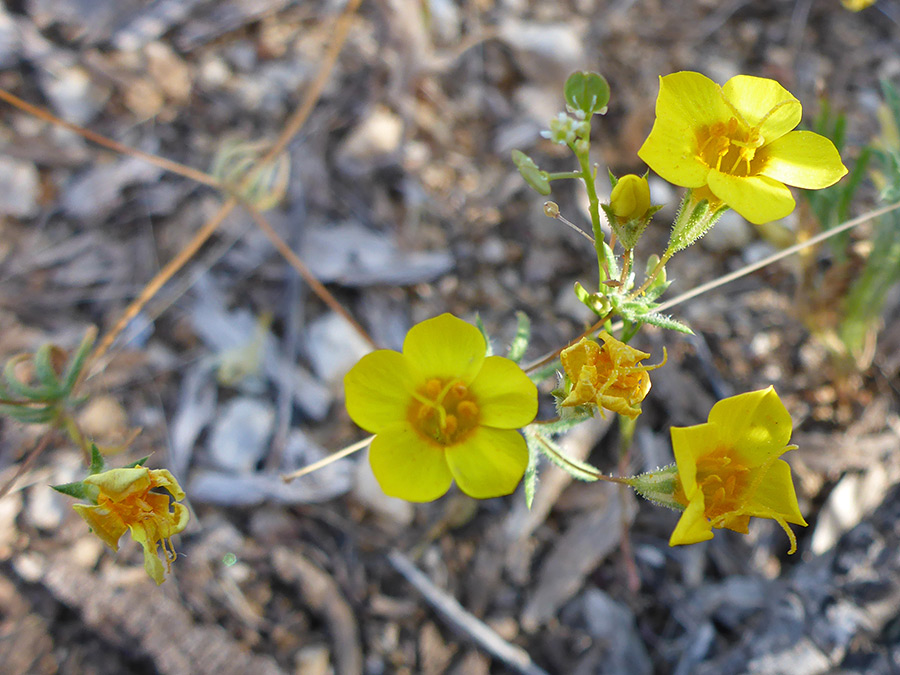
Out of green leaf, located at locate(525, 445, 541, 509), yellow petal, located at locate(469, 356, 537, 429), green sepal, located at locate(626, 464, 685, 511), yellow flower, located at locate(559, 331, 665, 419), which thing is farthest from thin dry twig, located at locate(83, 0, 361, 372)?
green sepal, located at locate(626, 464, 685, 511)

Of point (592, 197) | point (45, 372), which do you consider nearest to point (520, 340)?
point (592, 197)

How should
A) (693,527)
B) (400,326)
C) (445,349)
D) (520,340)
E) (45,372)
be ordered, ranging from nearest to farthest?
(693,527) < (445,349) < (520,340) < (45,372) < (400,326)

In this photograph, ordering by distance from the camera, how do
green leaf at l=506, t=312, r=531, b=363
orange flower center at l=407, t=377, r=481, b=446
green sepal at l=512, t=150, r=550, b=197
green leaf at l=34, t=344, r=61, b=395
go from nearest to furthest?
green sepal at l=512, t=150, r=550, b=197, orange flower center at l=407, t=377, r=481, b=446, green leaf at l=506, t=312, r=531, b=363, green leaf at l=34, t=344, r=61, b=395

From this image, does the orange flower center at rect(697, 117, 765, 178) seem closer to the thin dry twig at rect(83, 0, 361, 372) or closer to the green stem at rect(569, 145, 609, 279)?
the green stem at rect(569, 145, 609, 279)

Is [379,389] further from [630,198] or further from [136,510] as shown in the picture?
[630,198]

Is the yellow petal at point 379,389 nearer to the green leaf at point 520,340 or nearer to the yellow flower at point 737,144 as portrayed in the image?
the green leaf at point 520,340

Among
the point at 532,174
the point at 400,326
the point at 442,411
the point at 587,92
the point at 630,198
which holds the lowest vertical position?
the point at 400,326
